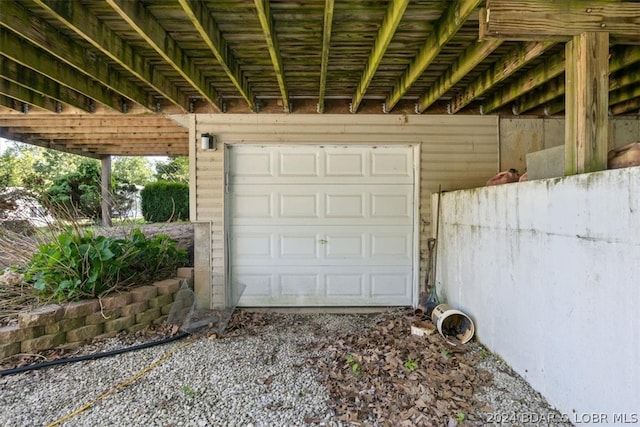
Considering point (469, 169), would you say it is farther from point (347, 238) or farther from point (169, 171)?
point (169, 171)

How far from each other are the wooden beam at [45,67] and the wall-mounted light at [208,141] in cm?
111

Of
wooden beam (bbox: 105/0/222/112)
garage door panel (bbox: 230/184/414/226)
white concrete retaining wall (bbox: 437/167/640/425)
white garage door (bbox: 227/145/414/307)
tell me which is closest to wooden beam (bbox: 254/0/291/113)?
wooden beam (bbox: 105/0/222/112)

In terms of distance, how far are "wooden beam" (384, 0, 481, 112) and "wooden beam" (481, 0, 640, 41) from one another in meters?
0.15

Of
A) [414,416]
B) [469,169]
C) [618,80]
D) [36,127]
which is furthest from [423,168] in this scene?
[36,127]

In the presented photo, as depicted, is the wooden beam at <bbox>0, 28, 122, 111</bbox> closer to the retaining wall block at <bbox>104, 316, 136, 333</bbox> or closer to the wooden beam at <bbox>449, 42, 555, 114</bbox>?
the retaining wall block at <bbox>104, 316, 136, 333</bbox>

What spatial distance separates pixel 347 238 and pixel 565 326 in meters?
2.60

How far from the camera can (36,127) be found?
519cm

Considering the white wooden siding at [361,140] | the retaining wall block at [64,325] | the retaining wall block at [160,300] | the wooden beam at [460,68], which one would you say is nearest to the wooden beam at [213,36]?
the white wooden siding at [361,140]

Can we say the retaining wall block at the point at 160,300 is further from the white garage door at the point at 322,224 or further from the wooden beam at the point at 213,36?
the wooden beam at the point at 213,36

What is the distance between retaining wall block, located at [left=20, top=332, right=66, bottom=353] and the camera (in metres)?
2.95

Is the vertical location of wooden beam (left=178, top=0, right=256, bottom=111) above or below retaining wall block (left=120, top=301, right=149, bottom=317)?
above

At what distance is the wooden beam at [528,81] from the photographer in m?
2.96

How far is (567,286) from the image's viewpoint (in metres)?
2.08

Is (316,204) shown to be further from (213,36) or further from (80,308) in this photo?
(80,308)
